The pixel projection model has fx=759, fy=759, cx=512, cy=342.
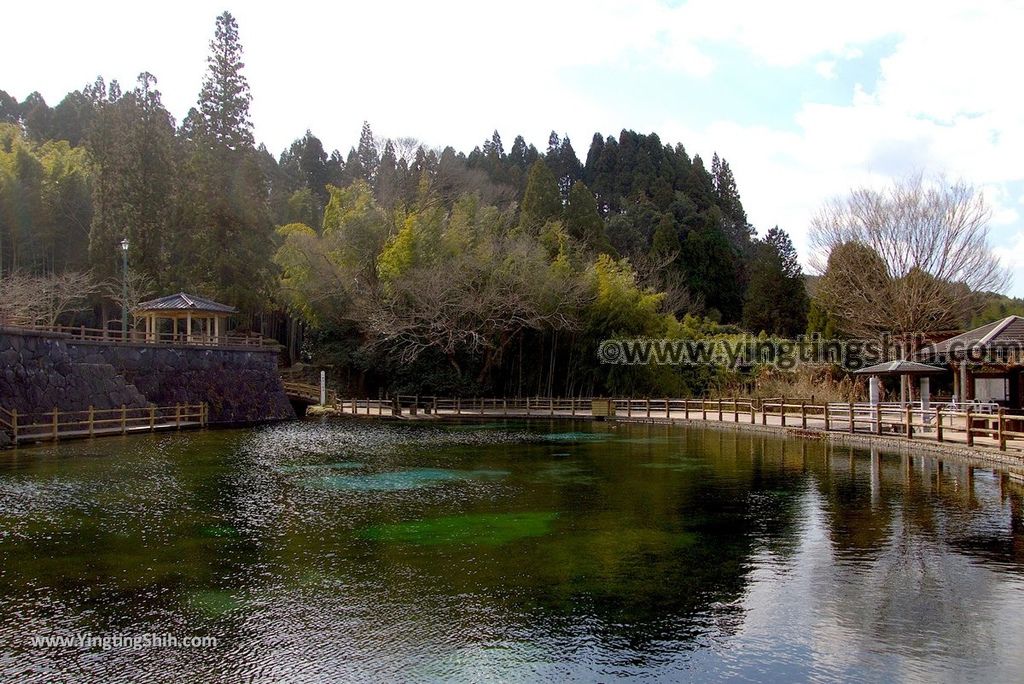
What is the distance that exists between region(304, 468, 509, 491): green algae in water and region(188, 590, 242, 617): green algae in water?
20.5ft

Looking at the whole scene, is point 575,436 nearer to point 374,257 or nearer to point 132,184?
point 374,257

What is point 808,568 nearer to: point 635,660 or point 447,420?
point 635,660

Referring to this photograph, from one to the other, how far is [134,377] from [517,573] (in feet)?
78.2

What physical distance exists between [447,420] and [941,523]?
889 inches

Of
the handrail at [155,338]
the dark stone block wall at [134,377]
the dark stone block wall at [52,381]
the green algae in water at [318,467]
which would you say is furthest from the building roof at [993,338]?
the handrail at [155,338]

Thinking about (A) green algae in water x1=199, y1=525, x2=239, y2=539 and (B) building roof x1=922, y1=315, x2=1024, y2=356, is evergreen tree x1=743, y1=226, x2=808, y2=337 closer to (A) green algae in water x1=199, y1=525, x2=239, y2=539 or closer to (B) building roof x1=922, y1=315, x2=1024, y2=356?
(B) building roof x1=922, y1=315, x2=1024, y2=356

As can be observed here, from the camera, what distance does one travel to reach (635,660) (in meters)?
6.02

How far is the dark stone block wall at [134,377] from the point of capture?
22.2m

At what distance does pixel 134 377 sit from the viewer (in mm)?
27719

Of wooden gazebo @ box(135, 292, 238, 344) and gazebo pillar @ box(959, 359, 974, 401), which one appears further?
wooden gazebo @ box(135, 292, 238, 344)

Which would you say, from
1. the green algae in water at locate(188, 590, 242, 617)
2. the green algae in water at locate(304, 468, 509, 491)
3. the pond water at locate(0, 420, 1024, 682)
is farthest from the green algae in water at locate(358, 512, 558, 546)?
the green algae in water at locate(304, 468, 509, 491)

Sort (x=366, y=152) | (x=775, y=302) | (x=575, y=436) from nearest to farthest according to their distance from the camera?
(x=575, y=436), (x=775, y=302), (x=366, y=152)

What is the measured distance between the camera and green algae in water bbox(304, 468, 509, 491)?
560 inches

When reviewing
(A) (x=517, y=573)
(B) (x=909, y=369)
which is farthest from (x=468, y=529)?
(B) (x=909, y=369)
